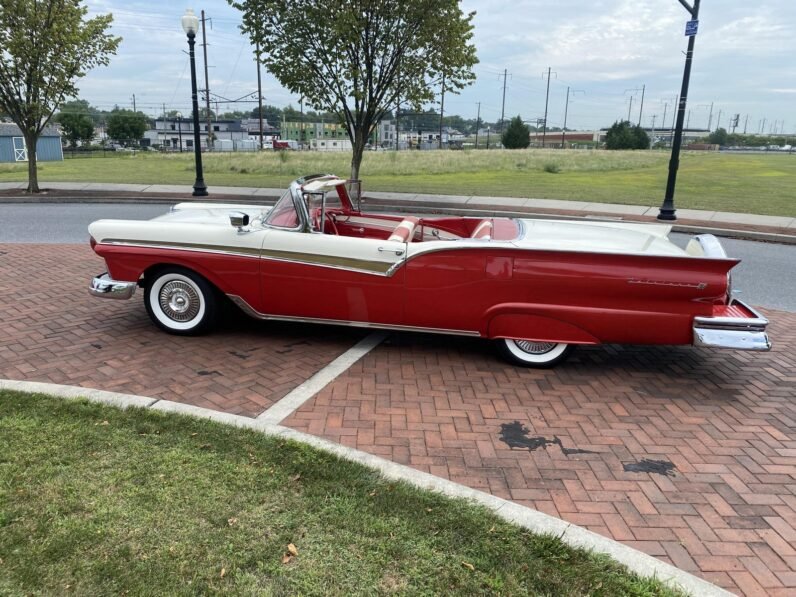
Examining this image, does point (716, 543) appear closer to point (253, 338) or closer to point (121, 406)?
point (121, 406)

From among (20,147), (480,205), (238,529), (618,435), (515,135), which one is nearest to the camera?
(238,529)

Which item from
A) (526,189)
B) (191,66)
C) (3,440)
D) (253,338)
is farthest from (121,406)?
(526,189)

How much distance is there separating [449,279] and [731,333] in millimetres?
2047

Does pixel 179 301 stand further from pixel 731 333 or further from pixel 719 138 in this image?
pixel 719 138

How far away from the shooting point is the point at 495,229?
16.4 ft

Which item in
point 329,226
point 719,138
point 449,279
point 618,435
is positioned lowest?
point 618,435

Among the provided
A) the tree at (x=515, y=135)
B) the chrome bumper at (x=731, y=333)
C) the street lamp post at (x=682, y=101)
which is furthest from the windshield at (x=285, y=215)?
the tree at (x=515, y=135)

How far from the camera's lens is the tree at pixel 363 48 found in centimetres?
1355

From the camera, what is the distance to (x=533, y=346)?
472 centimetres

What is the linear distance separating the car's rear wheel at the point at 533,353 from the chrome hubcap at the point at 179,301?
2650 millimetres

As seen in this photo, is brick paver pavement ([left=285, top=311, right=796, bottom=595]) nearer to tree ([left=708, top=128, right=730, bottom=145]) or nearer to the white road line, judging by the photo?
the white road line

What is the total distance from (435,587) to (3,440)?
2.51 meters

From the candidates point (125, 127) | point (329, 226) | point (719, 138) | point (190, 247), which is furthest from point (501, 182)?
point (719, 138)

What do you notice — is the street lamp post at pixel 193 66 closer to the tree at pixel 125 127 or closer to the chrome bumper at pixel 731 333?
the chrome bumper at pixel 731 333
